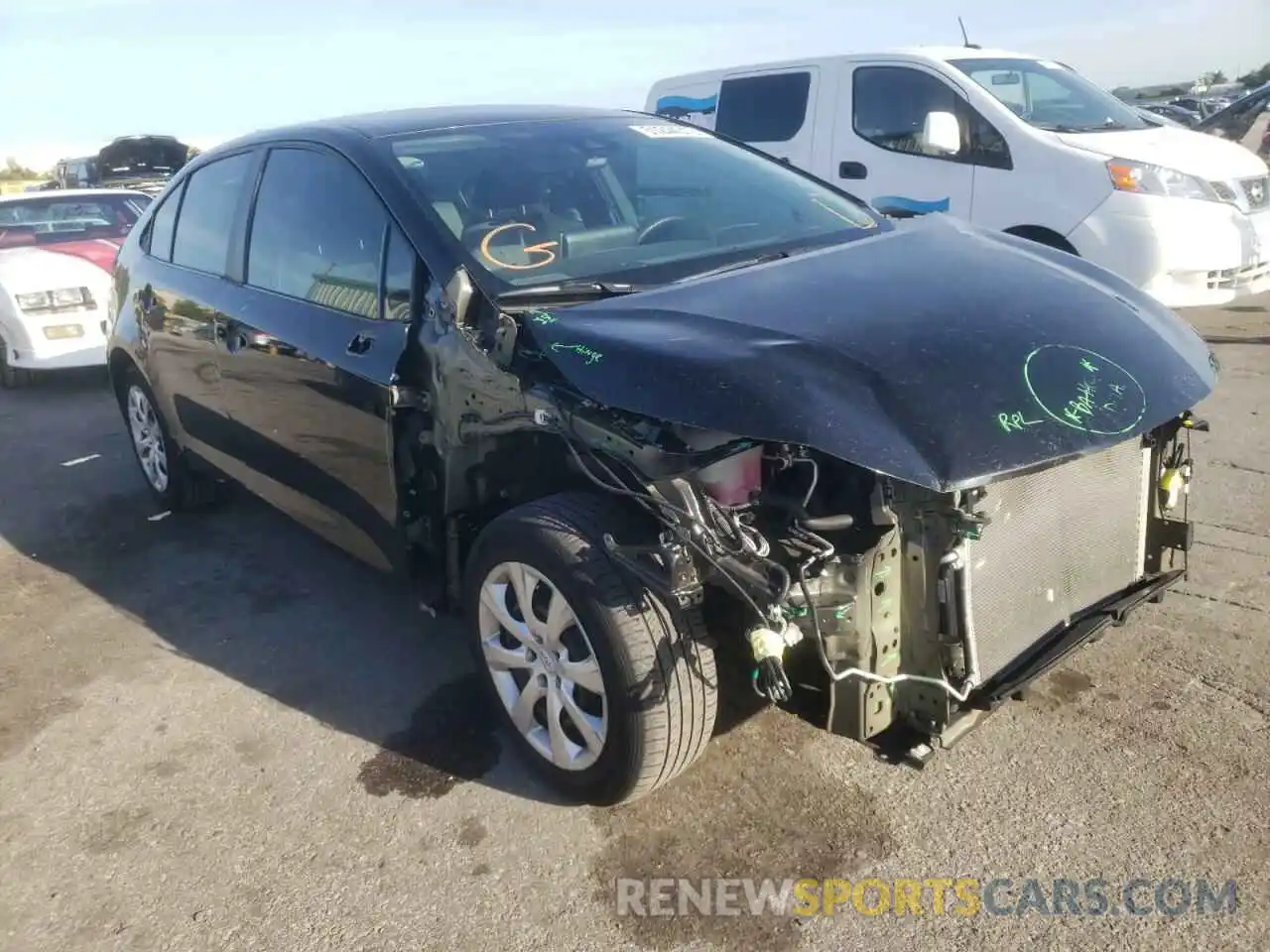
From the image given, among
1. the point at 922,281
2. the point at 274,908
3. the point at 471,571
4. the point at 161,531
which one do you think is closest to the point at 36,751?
the point at 274,908

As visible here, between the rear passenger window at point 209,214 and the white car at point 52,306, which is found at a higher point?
the rear passenger window at point 209,214

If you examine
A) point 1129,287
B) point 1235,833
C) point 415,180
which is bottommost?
point 1235,833

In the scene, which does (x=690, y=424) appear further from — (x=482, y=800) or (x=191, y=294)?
(x=191, y=294)

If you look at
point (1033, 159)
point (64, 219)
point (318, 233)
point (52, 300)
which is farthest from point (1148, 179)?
point (64, 219)

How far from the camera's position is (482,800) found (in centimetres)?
297

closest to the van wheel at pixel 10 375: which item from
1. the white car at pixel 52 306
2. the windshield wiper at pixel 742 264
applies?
the white car at pixel 52 306

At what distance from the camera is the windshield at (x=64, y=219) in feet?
29.5

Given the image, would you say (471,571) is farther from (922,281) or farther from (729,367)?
(922,281)

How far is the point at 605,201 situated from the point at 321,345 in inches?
40.2

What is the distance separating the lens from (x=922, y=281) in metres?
2.87

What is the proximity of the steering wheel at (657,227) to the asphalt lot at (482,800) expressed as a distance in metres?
1.52

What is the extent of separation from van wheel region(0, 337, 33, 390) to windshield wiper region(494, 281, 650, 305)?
6.97m

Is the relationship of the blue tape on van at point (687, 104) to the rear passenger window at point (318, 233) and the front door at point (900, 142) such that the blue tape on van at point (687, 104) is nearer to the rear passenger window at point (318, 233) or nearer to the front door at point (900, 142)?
the front door at point (900, 142)

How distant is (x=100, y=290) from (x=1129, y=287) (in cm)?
760
